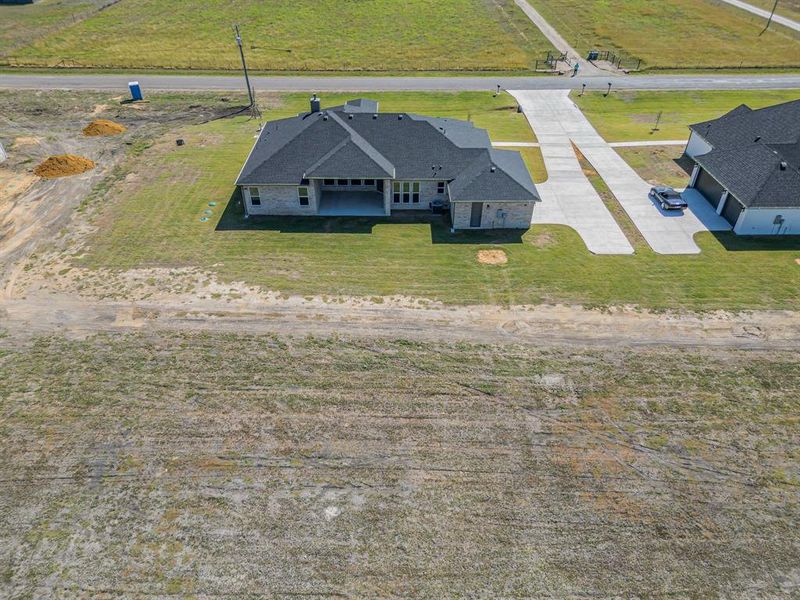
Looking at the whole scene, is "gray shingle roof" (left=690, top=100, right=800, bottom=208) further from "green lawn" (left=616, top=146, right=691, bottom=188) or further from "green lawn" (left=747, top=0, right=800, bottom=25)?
"green lawn" (left=747, top=0, right=800, bottom=25)

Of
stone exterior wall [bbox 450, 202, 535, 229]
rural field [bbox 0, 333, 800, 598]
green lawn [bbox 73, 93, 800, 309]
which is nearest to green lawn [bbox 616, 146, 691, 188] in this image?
green lawn [bbox 73, 93, 800, 309]

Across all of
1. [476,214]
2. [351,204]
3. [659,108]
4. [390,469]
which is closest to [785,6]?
[659,108]

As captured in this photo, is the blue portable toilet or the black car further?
the blue portable toilet

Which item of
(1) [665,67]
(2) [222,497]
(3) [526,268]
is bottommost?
(2) [222,497]

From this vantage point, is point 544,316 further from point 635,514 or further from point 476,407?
point 635,514

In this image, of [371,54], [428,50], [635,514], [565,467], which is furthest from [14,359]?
[428,50]

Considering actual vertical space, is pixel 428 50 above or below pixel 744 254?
above
